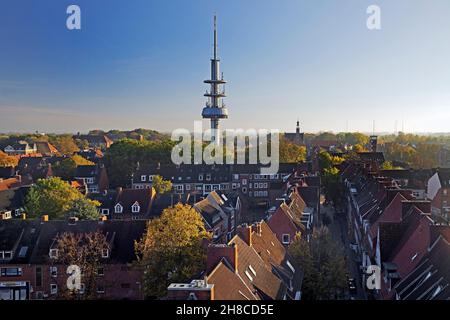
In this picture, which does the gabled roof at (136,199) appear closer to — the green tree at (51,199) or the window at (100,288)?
the green tree at (51,199)

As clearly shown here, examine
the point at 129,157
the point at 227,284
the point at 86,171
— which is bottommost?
the point at 227,284

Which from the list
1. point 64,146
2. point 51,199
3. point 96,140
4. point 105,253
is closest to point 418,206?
point 105,253

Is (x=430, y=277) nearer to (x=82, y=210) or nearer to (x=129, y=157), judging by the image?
(x=82, y=210)

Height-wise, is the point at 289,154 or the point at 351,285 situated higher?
the point at 289,154

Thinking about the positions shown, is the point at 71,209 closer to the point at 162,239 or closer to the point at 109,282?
the point at 109,282

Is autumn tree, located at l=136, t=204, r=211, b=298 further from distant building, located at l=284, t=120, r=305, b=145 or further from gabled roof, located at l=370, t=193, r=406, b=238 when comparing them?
distant building, located at l=284, t=120, r=305, b=145

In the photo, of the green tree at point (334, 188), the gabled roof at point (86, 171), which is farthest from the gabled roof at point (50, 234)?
the gabled roof at point (86, 171)
